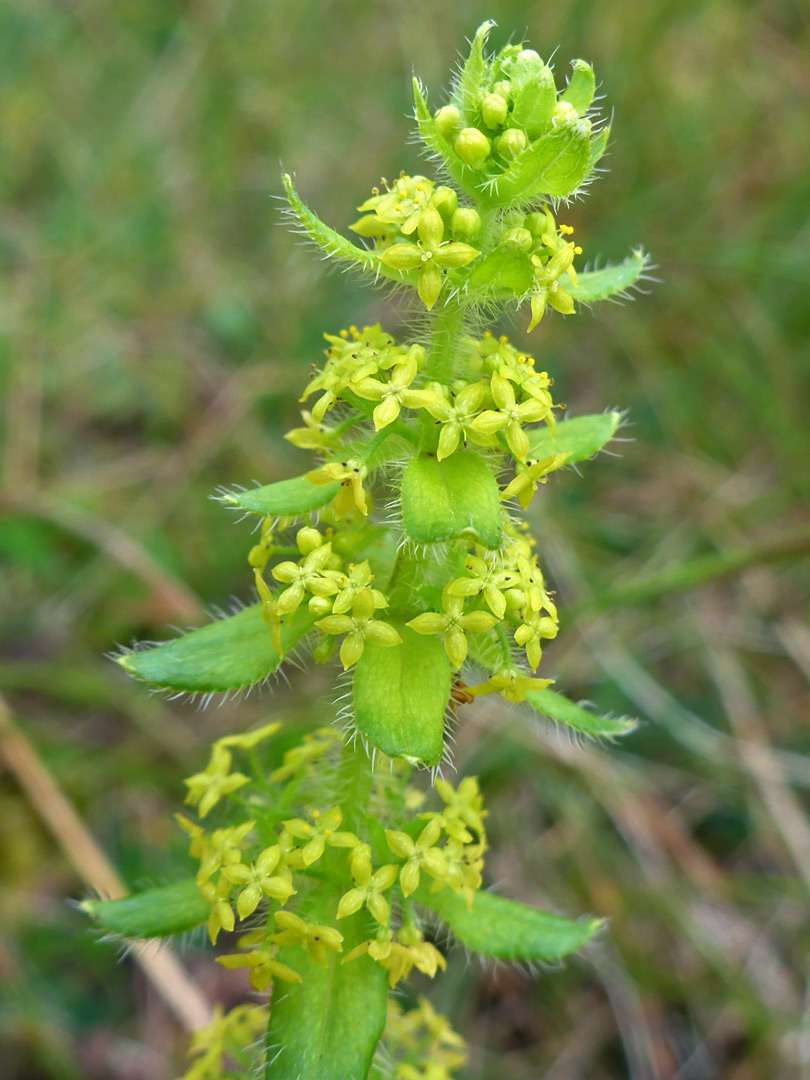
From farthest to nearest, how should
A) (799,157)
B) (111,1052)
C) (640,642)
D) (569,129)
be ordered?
(799,157)
(640,642)
(111,1052)
(569,129)

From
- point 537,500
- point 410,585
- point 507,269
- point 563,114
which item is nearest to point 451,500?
point 410,585

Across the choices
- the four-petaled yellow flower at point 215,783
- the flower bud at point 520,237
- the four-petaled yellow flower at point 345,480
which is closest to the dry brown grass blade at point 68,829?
the four-petaled yellow flower at point 215,783

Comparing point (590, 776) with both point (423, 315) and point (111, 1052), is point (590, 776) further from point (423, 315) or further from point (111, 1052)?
point (423, 315)

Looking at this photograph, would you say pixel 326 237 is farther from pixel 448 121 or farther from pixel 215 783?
pixel 215 783

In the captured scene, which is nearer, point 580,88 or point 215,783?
point 580,88

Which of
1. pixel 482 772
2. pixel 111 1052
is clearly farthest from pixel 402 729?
pixel 111 1052

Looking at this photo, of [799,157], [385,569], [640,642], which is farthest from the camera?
[799,157]

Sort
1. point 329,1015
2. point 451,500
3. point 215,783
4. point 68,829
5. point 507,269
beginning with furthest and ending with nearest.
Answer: point 68,829 → point 215,783 → point 329,1015 → point 507,269 → point 451,500
